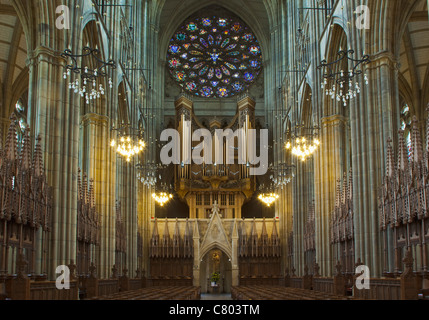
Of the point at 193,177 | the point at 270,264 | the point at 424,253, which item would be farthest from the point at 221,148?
the point at 424,253

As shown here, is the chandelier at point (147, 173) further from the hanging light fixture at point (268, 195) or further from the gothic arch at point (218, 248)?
the hanging light fixture at point (268, 195)

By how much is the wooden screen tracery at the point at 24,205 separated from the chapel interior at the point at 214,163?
0.06 meters

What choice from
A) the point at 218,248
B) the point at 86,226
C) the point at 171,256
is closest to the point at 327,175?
the point at 86,226

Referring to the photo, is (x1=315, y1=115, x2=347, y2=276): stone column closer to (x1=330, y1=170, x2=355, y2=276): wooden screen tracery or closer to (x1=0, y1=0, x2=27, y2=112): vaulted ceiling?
(x1=330, y1=170, x2=355, y2=276): wooden screen tracery

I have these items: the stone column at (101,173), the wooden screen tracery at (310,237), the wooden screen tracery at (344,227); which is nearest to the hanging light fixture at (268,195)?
the wooden screen tracery at (310,237)

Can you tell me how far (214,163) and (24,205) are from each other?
3009 centimetres

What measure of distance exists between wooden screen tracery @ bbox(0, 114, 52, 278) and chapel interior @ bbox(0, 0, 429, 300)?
0.20 feet

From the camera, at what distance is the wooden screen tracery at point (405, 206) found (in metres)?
17.4

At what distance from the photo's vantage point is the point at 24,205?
16.9 meters

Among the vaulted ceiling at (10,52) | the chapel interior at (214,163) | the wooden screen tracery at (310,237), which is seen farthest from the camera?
the wooden screen tracery at (310,237)

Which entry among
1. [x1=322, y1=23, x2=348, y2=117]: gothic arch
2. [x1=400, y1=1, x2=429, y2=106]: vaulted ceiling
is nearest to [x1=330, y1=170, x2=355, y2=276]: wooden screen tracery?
[x1=322, y1=23, x2=348, y2=117]: gothic arch

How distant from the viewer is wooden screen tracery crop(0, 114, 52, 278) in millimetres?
15930

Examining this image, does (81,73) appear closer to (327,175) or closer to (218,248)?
(327,175)
